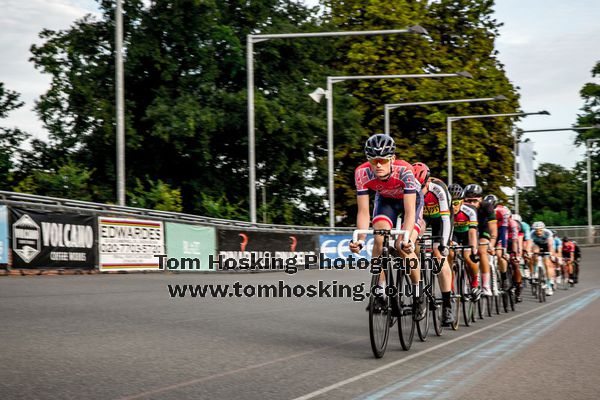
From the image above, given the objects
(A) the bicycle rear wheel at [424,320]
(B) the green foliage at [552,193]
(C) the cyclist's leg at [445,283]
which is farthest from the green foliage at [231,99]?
(B) the green foliage at [552,193]

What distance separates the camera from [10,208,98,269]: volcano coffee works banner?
16.7 meters

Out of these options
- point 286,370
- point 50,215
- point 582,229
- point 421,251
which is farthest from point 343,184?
point 286,370

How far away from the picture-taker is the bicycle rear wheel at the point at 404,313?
942cm

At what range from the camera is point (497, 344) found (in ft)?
34.1

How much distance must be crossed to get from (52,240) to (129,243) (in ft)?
9.27

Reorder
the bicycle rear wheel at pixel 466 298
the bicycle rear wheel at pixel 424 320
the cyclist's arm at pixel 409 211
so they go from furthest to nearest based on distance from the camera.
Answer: the bicycle rear wheel at pixel 466 298 < the bicycle rear wheel at pixel 424 320 < the cyclist's arm at pixel 409 211

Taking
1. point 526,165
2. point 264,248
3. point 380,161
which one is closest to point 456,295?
point 380,161

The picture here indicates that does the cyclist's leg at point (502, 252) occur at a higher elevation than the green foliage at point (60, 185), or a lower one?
lower

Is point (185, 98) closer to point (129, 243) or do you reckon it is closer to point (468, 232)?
point (129, 243)

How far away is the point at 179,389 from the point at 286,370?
1391 mm

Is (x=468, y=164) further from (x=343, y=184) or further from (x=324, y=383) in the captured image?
(x=324, y=383)

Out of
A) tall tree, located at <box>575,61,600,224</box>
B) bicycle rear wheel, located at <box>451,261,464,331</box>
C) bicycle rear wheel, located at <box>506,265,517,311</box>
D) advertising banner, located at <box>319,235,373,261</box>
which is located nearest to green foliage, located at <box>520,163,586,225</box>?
tall tree, located at <box>575,61,600,224</box>

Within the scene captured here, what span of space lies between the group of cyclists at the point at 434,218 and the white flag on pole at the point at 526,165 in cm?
2526

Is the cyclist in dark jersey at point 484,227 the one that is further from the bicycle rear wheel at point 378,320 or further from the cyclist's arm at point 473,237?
the bicycle rear wheel at point 378,320
